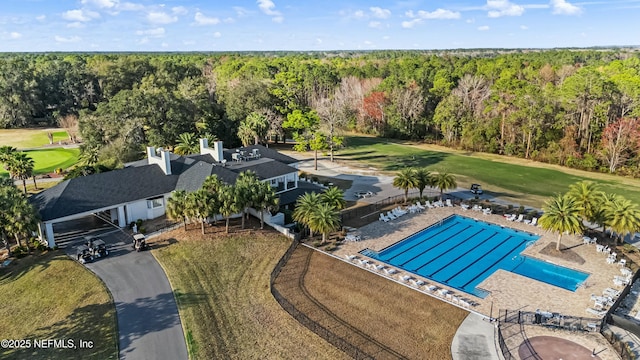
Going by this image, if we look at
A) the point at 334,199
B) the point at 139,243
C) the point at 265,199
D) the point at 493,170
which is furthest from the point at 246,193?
the point at 493,170

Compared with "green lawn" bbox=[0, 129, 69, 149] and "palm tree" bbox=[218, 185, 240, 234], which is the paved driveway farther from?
"green lawn" bbox=[0, 129, 69, 149]

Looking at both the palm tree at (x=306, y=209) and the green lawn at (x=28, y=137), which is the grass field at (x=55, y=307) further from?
the green lawn at (x=28, y=137)

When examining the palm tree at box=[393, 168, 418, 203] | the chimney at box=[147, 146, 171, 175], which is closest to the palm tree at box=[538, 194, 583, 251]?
the palm tree at box=[393, 168, 418, 203]

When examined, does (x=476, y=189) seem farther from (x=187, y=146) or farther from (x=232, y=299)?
(x=187, y=146)

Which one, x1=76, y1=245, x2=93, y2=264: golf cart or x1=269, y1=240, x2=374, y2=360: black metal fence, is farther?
x1=76, y1=245, x2=93, y2=264: golf cart

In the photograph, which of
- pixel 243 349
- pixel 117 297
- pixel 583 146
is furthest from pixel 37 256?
pixel 583 146

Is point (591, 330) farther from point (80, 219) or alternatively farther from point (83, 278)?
point (80, 219)
